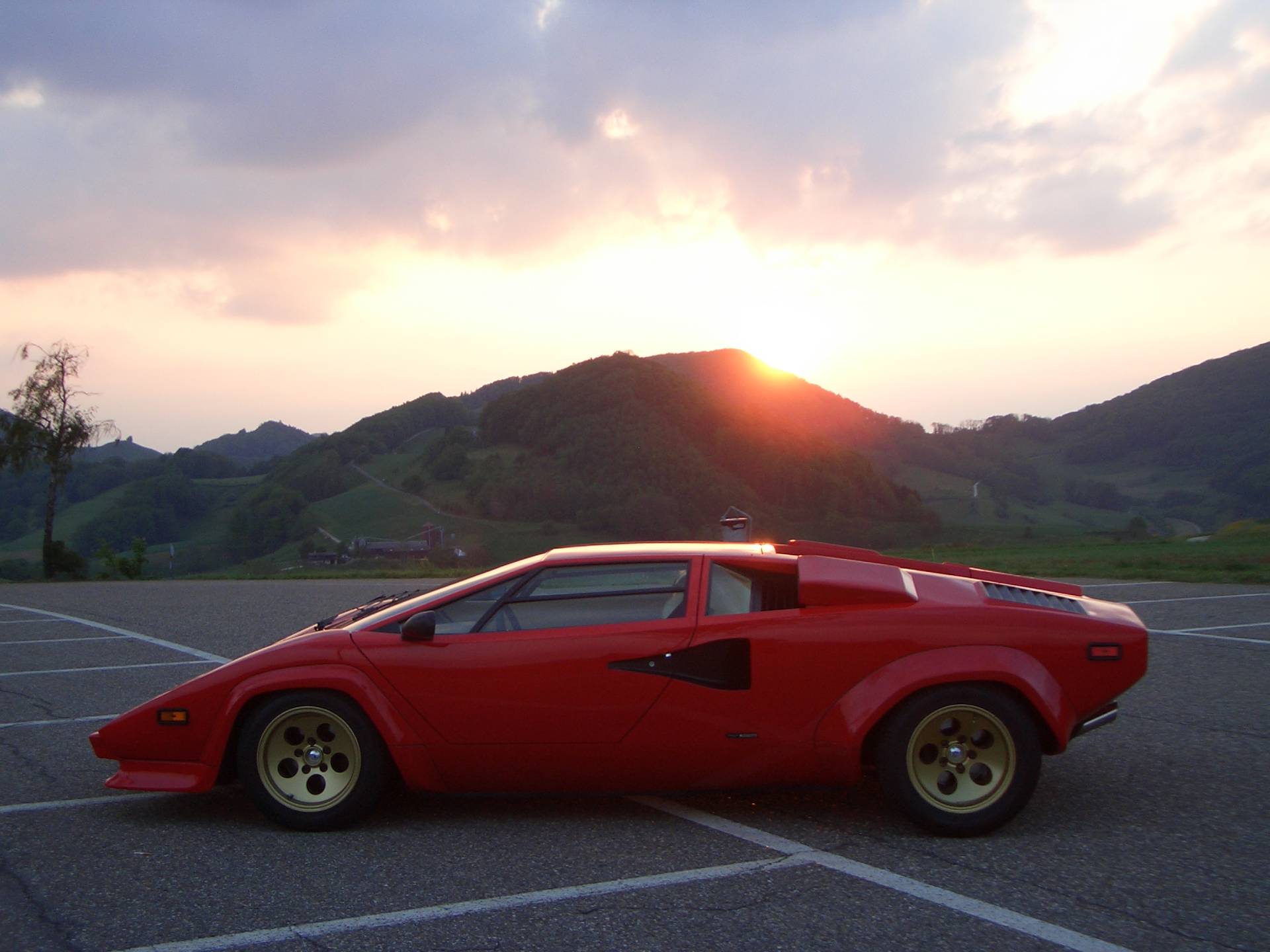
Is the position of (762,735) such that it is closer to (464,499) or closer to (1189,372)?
(464,499)

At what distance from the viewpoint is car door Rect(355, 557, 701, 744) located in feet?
14.7

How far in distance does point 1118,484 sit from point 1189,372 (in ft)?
72.1

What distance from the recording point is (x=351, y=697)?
4.57 meters

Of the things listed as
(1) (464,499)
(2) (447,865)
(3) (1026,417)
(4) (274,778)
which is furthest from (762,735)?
(3) (1026,417)

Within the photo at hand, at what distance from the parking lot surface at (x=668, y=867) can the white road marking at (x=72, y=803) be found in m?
0.01

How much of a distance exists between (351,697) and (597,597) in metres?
1.19

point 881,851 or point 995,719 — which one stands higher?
point 995,719

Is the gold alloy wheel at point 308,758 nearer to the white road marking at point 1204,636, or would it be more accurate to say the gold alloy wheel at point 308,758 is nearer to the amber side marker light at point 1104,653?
the amber side marker light at point 1104,653

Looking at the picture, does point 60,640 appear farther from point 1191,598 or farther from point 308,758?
point 1191,598

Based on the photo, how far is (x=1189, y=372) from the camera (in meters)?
95.9

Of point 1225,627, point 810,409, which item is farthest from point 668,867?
point 810,409

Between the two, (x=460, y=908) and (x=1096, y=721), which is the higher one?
(x=1096, y=721)

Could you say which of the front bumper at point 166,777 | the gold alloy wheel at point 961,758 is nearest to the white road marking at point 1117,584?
the gold alloy wheel at point 961,758

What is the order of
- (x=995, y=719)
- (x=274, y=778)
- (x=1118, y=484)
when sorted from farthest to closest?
1. (x=1118, y=484)
2. (x=274, y=778)
3. (x=995, y=719)
